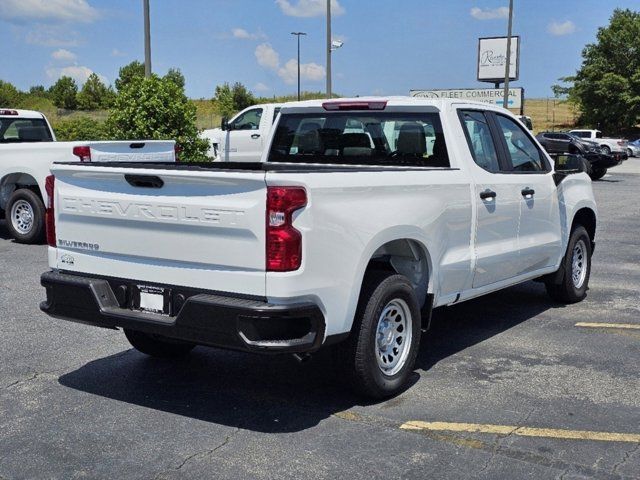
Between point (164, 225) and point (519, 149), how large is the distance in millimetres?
3532

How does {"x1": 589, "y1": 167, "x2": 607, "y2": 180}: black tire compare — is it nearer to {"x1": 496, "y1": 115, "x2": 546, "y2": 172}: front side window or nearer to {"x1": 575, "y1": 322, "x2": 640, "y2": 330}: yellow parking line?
{"x1": 575, "y1": 322, "x2": 640, "y2": 330}: yellow parking line

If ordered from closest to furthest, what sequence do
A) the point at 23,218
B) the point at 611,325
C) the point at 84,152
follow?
the point at 611,325, the point at 84,152, the point at 23,218

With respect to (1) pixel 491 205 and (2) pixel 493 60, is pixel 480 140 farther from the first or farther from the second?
(2) pixel 493 60

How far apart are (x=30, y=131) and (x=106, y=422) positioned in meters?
9.58

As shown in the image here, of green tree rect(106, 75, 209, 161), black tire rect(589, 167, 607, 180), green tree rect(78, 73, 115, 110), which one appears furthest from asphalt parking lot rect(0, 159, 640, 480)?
green tree rect(78, 73, 115, 110)

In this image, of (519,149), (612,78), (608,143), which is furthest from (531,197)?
(612,78)

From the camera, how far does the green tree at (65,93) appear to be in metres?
70.2

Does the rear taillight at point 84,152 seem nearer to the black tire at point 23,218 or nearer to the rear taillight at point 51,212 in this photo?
the black tire at point 23,218

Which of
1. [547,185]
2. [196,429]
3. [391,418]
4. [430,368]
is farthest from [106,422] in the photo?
[547,185]

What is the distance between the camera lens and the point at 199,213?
4.48 meters

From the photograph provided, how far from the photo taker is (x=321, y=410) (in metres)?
4.99

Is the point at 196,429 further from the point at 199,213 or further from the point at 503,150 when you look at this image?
the point at 503,150

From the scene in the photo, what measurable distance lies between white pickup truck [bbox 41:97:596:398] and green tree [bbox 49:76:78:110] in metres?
67.7

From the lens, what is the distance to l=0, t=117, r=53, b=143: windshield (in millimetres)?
12906
